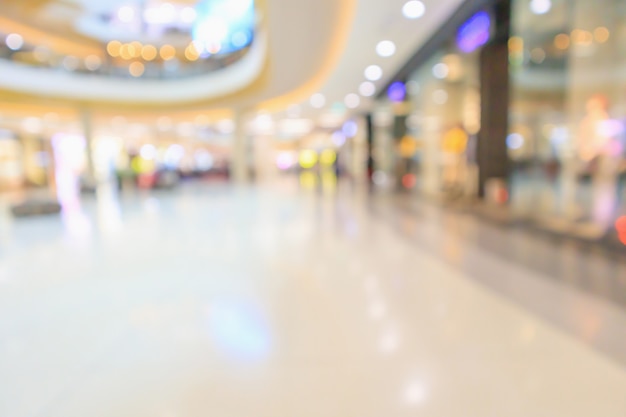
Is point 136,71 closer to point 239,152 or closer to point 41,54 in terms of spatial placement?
point 41,54

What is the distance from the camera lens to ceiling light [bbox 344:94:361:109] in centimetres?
1291

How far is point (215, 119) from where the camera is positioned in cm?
2112

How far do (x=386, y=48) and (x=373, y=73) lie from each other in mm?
2266

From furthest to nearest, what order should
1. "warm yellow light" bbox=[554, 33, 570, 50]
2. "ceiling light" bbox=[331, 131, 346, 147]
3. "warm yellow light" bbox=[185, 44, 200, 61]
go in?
"ceiling light" bbox=[331, 131, 346, 147], "warm yellow light" bbox=[185, 44, 200, 61], "warm yellow light" bbox=[554, 33, 570, 50]

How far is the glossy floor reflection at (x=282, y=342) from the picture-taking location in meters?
1.82

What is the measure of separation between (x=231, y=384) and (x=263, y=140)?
22.7 meters

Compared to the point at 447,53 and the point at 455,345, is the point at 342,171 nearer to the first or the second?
the point at 447,53

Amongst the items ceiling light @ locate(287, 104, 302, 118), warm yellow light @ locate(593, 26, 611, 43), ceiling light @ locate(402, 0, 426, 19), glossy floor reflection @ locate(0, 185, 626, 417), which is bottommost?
glossy floor reflection @ locate(0, 185, 626, 417)

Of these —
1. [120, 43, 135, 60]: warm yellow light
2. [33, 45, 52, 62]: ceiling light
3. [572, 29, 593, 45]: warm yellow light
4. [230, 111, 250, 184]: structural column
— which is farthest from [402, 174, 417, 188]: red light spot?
[120, 43, 135, 60]: warm yellow light

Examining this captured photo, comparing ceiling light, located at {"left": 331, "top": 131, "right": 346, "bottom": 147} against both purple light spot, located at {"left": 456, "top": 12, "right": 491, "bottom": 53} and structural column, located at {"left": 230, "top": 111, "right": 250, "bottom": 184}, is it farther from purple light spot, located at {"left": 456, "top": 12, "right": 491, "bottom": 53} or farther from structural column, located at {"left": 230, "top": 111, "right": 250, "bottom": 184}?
purple light spot, located at {"left": 456, "top": 12, "right": 491, "bottom": 53}

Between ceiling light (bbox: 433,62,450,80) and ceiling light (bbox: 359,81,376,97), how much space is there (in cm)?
189

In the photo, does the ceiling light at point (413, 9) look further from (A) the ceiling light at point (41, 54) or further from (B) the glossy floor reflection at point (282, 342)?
(A) the ceiling light at point (41, 54)

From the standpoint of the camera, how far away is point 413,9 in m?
5.33

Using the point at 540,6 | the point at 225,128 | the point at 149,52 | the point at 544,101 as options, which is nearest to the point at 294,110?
the point at 149,52
